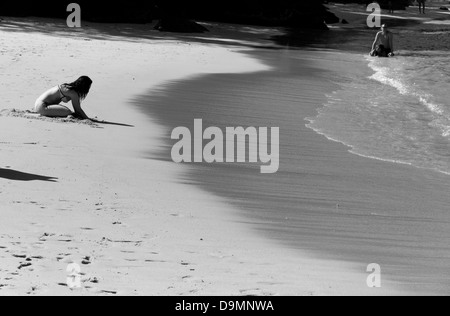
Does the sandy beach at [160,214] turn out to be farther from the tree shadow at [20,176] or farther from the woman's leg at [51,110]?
A: the woman's leg at [51,110]

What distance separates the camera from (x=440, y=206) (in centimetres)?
1020

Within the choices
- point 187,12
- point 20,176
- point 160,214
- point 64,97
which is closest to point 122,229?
point 160,214

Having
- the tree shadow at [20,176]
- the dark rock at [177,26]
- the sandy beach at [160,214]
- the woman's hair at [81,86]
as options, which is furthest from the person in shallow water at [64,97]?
the dark rock at [177,26]

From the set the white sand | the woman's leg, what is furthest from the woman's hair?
the white sand

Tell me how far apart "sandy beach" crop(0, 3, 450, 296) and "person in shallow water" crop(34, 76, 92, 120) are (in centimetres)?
27

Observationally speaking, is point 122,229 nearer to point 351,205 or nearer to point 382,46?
point 351,205

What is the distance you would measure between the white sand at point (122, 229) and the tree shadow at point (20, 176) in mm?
28

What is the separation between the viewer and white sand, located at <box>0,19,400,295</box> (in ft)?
22.4

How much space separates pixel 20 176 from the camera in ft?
32.3

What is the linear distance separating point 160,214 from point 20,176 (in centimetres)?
174

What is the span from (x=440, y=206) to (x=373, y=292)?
11.8 ft

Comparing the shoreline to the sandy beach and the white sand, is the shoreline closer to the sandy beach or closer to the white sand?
the sandy beach
